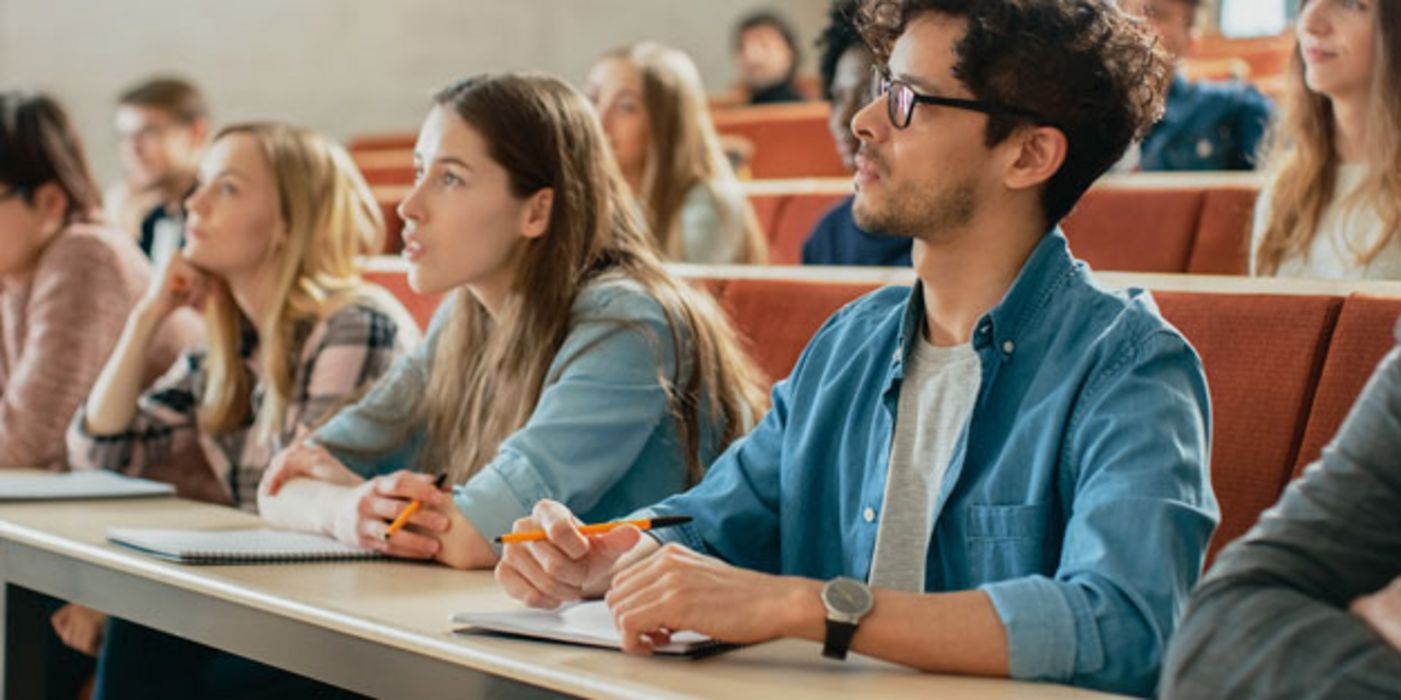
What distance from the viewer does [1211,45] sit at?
755 cm

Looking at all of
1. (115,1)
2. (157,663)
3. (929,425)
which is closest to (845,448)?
(929,425)

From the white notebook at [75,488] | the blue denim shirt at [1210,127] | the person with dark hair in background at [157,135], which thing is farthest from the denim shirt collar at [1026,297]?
the person with dark hair in background at [157,135]

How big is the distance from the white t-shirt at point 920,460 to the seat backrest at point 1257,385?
354 mm

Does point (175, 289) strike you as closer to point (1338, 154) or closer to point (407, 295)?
point (407, 295)

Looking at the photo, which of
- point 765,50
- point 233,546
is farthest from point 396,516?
point 765,50

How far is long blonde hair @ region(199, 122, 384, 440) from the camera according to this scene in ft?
8.70

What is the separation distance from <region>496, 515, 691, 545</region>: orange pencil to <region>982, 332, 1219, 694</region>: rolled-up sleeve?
1.23 feet

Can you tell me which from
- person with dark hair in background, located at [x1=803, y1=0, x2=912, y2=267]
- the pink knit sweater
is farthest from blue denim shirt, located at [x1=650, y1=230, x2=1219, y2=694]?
the pink knit sweater

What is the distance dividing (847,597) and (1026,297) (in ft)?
1.15

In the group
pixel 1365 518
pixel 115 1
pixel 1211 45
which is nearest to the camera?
pixel 1365 518

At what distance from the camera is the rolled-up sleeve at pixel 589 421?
76.0 inches

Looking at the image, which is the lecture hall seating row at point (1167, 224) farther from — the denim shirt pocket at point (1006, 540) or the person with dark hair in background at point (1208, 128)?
the denim shirt pocket at point (1006, 540)

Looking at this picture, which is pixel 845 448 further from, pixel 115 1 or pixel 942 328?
pixel 115 1

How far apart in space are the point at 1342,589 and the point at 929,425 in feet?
1.63
